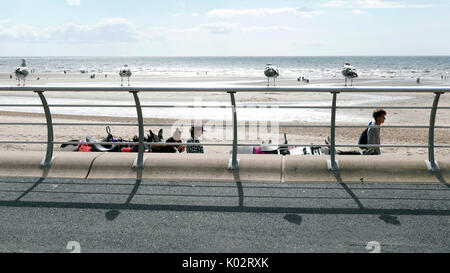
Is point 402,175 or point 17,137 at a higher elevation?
point 402,175

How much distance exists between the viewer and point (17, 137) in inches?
675

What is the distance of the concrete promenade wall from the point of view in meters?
6.25

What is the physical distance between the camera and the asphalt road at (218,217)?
4.39 metres

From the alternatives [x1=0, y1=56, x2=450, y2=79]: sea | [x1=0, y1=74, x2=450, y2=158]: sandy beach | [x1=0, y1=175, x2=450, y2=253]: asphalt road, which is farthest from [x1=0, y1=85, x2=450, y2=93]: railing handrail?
[x1=0, y1=56, x2=450, y2=79]: sea

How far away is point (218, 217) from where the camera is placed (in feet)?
16.6

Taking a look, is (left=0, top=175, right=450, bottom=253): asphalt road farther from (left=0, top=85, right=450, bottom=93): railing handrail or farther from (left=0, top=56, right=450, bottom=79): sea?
(left=0, top=56, right=450, bottom=79): sea

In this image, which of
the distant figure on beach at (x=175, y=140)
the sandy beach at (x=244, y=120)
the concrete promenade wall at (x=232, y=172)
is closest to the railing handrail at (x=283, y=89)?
the concrete promenade wall at (x=232, y=172)

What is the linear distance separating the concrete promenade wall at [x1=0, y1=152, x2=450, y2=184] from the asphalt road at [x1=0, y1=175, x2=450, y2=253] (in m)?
0.19

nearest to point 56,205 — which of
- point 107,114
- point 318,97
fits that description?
point 107,114

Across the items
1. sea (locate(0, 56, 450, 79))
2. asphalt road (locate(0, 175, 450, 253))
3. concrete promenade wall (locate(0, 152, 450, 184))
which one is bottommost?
sea (locate(0, 56, 450, 79))

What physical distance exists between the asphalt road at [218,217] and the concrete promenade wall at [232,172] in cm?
19

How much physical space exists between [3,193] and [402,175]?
16.5 feet
